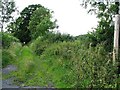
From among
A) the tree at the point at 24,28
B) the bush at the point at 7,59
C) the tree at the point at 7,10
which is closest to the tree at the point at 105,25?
the bush at the point at 7,59

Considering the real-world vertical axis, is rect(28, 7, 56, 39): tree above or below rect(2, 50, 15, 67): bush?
above

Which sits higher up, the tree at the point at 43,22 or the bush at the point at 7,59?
the tree at the point at 43,22

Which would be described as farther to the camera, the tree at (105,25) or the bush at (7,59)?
the bush at (7,59)

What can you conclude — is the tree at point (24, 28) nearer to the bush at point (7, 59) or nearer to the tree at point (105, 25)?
the bush at point (7, 59)

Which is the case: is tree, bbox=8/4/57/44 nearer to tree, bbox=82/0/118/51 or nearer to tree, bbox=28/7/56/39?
tree, bbox=28/7/56/39

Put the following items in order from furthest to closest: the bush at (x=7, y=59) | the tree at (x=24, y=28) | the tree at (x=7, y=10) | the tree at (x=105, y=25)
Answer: the tree at (x=24, y=28), the tree at (x=7, y=10), the bush at (x=7, y=59), the tree at (x=105, y=25)

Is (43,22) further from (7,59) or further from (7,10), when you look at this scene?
(7,59)

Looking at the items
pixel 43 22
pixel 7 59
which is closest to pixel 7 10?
pixel 43 22

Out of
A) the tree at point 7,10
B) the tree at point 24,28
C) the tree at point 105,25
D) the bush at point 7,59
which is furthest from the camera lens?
the tree at point 24,28

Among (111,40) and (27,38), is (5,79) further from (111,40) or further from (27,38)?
(27,38)

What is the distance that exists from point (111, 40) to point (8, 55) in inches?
308

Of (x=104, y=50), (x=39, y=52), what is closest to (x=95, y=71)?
(x=104, y=50)

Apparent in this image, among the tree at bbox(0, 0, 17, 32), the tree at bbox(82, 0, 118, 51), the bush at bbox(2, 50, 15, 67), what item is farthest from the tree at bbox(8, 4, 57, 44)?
the tree at bbox(82, 0, 118, 51)

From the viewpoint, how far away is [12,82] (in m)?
10.3
